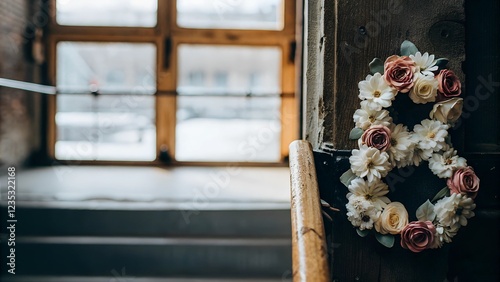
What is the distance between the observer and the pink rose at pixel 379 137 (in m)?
1.22

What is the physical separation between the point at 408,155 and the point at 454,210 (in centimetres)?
19

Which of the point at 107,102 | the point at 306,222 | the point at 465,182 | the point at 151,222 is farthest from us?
the point at 107,102

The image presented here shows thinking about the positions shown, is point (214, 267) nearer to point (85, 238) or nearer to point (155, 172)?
point (85, 238)

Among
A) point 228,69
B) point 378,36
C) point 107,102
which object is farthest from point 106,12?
point 378,36

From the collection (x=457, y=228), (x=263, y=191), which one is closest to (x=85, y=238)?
(x=263, y=191)

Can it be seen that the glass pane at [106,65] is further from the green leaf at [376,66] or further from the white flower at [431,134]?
the white flower at [431,134]

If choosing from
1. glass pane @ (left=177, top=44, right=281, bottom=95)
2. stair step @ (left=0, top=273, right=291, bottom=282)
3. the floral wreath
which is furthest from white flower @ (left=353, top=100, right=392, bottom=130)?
glass pane @ (left=177, top=44, right=281, bottom=95)

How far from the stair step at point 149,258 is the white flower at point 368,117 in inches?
Result: 53.8

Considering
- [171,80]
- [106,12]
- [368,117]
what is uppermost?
[106,12]

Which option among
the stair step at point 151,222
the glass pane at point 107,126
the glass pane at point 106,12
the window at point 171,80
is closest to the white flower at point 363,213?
the stair step at point 151,222

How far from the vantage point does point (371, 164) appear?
1230mm

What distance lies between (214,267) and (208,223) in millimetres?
268

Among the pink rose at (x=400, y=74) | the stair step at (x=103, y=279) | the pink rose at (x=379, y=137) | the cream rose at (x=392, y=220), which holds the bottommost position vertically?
the stair step at (x=103, y=279)

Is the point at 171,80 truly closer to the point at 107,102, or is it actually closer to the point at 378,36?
the point at 107,102
